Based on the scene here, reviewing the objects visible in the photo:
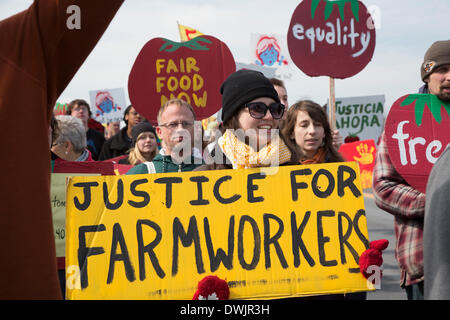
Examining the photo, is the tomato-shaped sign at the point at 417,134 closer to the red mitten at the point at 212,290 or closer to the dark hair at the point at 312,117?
the dark hair at the point at 312,117

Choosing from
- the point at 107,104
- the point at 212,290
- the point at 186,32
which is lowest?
the point at 212,290

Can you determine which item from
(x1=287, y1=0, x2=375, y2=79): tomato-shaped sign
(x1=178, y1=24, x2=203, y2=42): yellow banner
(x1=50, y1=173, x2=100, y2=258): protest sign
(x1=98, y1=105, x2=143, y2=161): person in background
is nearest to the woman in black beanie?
(x1=50, y1=173, x2=100, y2=258): protest sign

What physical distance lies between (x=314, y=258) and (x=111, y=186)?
37.3 inches

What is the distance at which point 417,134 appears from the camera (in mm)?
2721

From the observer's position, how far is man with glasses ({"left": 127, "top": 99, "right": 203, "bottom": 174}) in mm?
2952

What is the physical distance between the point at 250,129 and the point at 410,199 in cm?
89

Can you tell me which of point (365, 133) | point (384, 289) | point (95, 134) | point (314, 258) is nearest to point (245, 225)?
point (314, 258)

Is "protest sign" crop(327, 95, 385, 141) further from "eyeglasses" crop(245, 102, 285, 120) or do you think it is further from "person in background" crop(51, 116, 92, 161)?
"eyeglasses" crop(245, 102, 285, 120)

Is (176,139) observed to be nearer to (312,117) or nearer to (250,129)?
(250,129)

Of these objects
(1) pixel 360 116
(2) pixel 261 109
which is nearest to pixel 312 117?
(2) pixel 261 109

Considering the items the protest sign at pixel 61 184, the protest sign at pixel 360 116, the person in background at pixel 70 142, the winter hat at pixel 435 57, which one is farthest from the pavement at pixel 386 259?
the person in background at pixel 70 142

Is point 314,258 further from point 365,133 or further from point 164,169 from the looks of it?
point 365,133

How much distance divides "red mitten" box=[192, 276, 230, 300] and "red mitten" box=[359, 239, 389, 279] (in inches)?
22.9

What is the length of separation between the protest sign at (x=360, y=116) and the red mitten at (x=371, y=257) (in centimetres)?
667
